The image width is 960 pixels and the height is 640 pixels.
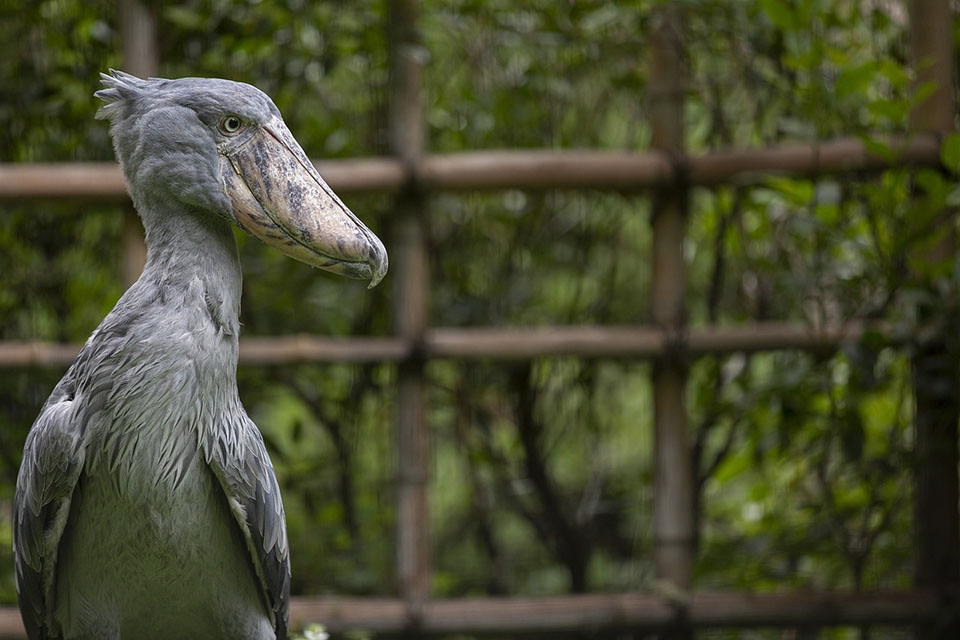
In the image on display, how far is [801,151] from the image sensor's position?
8.58ft

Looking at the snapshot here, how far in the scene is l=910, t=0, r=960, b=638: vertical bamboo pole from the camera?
260cm

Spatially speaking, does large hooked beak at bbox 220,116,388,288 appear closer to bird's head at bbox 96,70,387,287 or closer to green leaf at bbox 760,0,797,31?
bird's head at bbox 96,70,387,287

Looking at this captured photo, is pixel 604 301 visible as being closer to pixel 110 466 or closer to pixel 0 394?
pixel 0 394

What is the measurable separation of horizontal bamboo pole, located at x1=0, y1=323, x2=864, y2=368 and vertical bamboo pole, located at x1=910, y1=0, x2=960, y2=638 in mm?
273

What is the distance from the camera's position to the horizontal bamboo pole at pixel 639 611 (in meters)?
2.56

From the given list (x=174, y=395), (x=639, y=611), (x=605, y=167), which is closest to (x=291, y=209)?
(x=174, y=395)

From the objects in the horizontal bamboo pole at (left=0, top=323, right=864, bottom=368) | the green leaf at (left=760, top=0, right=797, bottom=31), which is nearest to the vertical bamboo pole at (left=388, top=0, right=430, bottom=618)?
the horizontal bamboo pole at (left=0, top=323, right=864, bottom=368)

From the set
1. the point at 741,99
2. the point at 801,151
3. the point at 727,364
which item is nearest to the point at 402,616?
the point at 727,364

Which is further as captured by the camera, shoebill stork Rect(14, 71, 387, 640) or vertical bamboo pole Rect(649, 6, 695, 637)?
vertical bamboo pole Rect(649, 6, 695, 637)

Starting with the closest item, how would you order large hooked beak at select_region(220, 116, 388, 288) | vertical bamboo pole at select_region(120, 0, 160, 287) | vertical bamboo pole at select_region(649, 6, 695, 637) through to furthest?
large hooked beak at select_region(220, 116, 388, 288) → vertical bamboo pole at select_region(120, 0, 160, 287) → vertical bamboo pole at select_region(649, 6, 695, 637)

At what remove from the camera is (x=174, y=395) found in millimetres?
1350

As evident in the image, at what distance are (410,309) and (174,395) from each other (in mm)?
1287

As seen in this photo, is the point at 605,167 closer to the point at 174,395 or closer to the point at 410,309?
the point at 410,309

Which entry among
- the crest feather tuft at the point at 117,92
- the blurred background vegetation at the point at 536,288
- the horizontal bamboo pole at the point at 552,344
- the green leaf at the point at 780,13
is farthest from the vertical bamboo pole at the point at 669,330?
the crest feather tuft at the point at 117,92
